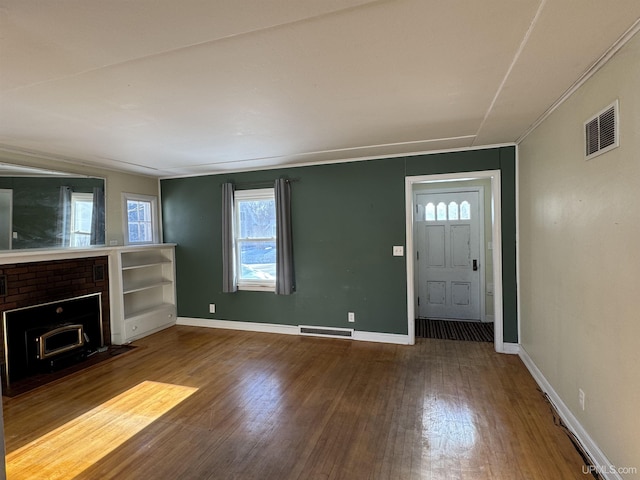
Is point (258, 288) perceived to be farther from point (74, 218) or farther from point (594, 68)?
point (594, 68)

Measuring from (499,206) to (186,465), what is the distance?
3785 millimetres

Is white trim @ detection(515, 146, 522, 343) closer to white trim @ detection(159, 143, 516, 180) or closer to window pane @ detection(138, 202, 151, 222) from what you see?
white trim @ detection(159, 143, 516, 180)

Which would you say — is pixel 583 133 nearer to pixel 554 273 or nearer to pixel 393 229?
pixel 554 273

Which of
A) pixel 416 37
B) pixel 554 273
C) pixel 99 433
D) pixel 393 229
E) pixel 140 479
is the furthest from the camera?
pixel 393 229

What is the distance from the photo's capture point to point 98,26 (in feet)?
4.53

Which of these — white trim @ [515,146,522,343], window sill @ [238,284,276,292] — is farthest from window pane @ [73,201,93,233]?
white trim @ [515,146,522,343]

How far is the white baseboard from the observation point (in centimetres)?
412

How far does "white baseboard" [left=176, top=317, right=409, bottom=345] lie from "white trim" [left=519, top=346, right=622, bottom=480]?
1465 mm

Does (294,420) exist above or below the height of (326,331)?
below

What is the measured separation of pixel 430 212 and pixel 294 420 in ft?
12.4

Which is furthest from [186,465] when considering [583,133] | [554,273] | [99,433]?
[583,133]

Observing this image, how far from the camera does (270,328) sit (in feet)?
15.4

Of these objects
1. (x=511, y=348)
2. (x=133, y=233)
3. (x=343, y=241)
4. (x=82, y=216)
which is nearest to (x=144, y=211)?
(x=133, y=233)

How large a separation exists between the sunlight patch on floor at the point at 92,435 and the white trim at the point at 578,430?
298cm
